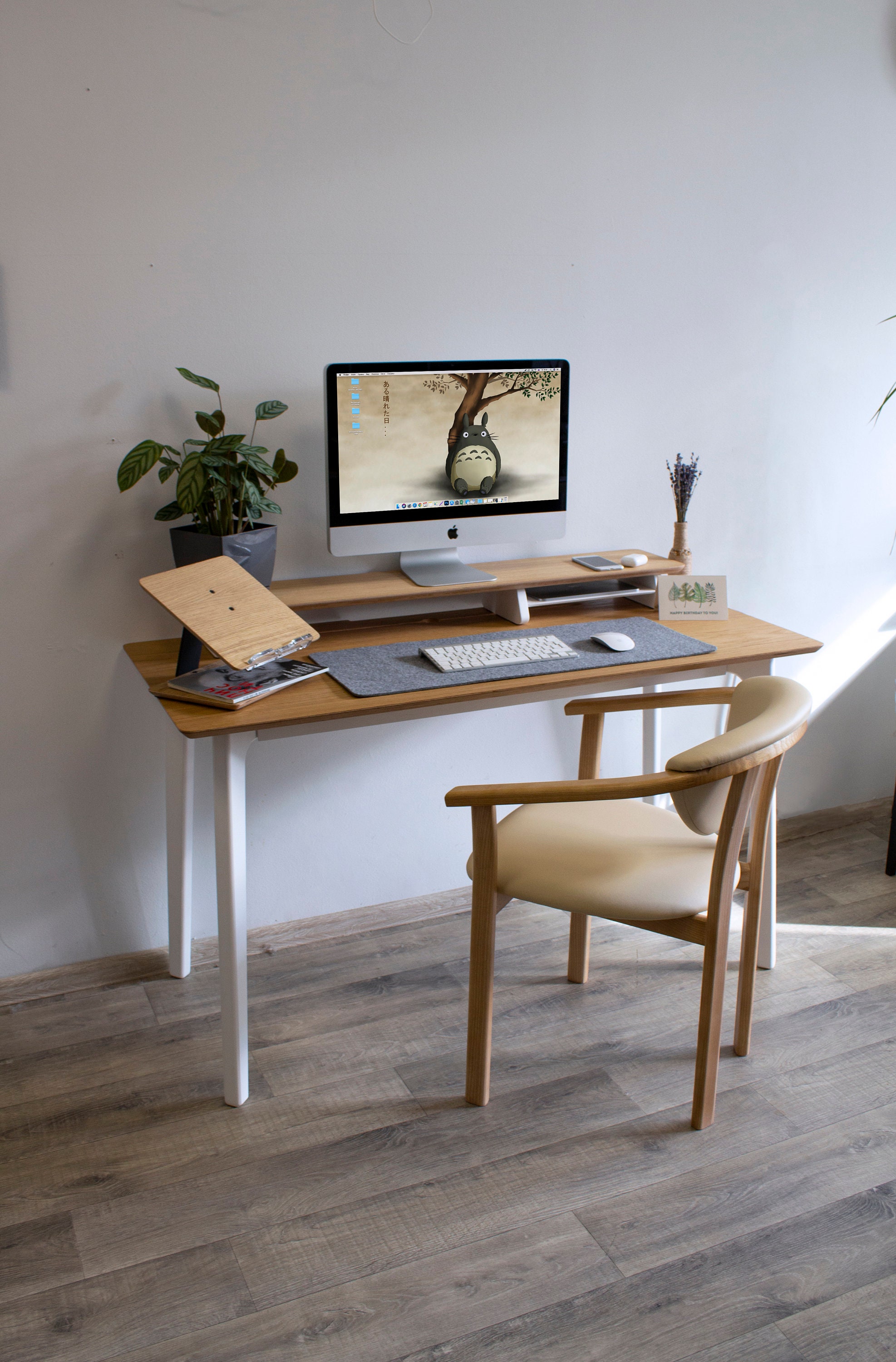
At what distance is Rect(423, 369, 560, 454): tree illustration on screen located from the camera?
2260mm

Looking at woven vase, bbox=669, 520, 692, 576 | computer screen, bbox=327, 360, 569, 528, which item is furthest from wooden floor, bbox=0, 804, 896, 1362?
computer screen, bbox=327, 360, 569, 528

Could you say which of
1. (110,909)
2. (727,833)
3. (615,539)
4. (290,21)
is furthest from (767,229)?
(110,909)

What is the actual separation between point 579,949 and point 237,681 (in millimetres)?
975

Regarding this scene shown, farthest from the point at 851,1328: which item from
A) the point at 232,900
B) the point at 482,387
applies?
the point at 482,387

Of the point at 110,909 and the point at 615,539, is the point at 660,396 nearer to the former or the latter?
the point at 615,539

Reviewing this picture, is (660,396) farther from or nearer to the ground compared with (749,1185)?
farther from the ground

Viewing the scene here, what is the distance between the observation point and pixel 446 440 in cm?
229

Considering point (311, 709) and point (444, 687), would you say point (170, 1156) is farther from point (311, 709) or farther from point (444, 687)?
point (444, 687)

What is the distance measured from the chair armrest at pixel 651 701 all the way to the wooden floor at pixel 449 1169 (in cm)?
64

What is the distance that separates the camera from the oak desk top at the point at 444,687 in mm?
1850

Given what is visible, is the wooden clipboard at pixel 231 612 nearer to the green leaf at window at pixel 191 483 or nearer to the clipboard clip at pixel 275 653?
the clipboard clip at pixel 275 653

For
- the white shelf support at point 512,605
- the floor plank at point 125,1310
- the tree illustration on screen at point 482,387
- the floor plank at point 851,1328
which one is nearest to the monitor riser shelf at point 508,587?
the white shelf support at point 512,605

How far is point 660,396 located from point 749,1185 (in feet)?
5.98

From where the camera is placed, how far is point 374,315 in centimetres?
233
